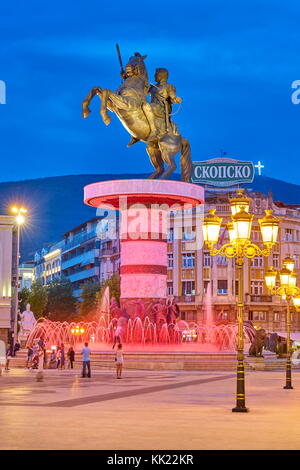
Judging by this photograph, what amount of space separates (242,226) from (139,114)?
23.3 metres

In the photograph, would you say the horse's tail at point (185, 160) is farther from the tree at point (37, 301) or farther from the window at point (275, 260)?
the window at point (275, 260)

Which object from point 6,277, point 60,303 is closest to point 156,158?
point 6,277

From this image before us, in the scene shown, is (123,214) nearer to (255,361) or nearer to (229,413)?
(255,361)

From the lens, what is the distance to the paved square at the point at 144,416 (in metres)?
13.2

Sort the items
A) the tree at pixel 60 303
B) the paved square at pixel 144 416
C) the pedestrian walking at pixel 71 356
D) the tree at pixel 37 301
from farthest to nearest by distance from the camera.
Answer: the tree at pixel 60 303 < the tree at pixel 37 301 < the pedestrian walking at pixel 71 356 < the paved square at pixel 144 416

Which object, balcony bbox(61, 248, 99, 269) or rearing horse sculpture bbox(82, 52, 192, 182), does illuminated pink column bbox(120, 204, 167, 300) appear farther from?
balcony bbox(61, 248, 99, 269)

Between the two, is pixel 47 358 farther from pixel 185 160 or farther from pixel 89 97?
pixel 89 97

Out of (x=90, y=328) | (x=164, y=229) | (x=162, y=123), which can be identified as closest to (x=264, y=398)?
(x=164, y=229)

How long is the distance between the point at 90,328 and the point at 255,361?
965 centimetres

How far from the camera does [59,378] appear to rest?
32.7m

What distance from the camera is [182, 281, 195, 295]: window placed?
98.2 m

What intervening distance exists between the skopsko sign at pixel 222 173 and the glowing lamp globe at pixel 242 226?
260 ft

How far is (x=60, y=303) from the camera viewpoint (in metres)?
107

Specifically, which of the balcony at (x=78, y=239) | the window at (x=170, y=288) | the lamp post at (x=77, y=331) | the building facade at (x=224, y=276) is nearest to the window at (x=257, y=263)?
the building facade at (x=224, y=276)
